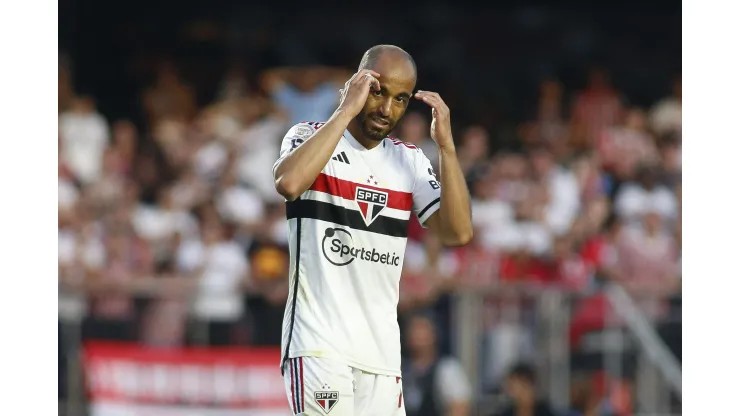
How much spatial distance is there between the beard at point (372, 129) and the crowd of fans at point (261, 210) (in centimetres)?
561

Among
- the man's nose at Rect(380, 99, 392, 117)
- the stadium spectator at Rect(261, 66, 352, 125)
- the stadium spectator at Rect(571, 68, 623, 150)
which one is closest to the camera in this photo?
the man's nose at Rect(380, 99, 392, 117)

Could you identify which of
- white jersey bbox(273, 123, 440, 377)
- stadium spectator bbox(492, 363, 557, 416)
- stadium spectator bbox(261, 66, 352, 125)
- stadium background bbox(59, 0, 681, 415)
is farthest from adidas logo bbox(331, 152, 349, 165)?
stadium spectator bbox(261, 66, 352, 125)

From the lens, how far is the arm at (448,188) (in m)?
5.20

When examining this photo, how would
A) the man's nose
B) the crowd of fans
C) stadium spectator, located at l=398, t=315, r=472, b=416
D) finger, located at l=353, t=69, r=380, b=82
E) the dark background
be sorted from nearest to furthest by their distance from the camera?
finger, located at l=353, t=69, r=380, b=82
the man's nose
stadium spectator, located at l=398, t=315, r=472, b=416
the crowd of fans
the dark background

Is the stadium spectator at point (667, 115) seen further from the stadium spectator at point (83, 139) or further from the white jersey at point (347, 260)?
the white jersey at point (347, 260)

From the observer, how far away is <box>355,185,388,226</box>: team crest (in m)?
5.32

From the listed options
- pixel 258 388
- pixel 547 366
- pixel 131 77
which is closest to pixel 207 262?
pixel 258 388

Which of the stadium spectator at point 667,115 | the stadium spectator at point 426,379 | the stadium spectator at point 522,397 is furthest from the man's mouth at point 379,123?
the stadium spectator at point 667,115

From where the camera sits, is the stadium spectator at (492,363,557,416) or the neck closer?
the neck

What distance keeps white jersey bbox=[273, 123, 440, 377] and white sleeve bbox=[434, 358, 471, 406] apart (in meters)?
5.24

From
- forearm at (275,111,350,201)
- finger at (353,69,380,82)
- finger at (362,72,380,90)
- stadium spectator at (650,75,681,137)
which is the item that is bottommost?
forearm at (275,111,350,201)

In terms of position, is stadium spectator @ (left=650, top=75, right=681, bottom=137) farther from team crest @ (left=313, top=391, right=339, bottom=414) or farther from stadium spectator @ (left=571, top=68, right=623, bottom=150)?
team crest @ (left=313, top=391, right=339, bottom=414)

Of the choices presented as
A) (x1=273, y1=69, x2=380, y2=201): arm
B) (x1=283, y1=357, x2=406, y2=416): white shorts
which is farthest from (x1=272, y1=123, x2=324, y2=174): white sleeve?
(x1=283, y1=357, x2=406, y2=416): white shorts

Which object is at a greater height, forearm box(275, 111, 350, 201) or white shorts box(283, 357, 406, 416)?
forearm box(275, 111, 350, 201)
